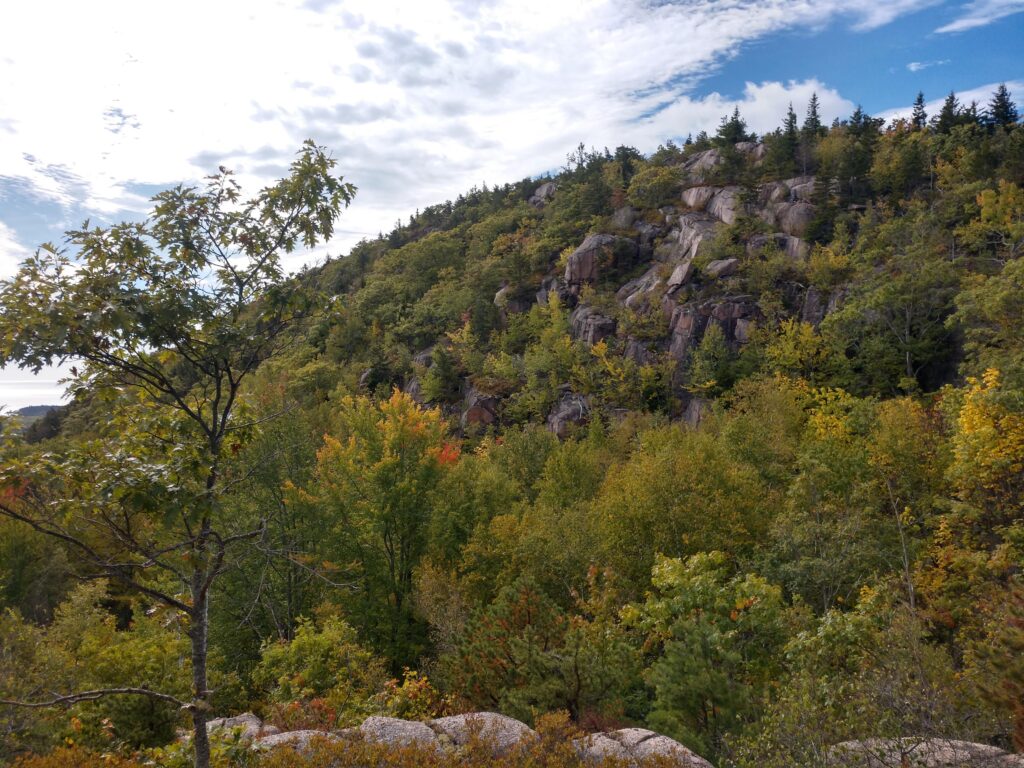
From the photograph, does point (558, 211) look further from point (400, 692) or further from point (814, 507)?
point (400, 692)

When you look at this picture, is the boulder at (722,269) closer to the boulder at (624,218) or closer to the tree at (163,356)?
the boulder at (624,218)

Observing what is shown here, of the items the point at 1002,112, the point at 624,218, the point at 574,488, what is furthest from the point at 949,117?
the point at 574,488

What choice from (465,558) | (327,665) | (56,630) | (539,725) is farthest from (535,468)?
(539,725)

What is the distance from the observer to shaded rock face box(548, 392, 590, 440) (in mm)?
43594

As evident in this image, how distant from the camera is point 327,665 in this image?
524 inches

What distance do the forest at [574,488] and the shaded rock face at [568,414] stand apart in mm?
317

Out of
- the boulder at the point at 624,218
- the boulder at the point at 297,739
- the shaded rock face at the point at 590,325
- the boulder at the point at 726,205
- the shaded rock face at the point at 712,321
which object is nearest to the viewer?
the boulder at the point at 297,739

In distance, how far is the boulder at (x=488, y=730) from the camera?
7.06 m

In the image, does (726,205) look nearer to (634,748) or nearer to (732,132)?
(732,132)

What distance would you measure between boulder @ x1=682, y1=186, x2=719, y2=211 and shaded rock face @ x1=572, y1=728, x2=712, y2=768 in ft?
186

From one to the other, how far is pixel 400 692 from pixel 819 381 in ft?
112

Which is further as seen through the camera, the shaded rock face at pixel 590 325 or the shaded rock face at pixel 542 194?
the shaded rock face at pixel 542 194

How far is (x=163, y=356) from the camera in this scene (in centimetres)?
472

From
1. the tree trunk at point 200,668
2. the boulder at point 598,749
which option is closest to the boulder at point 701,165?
the boulder at point 598,749
